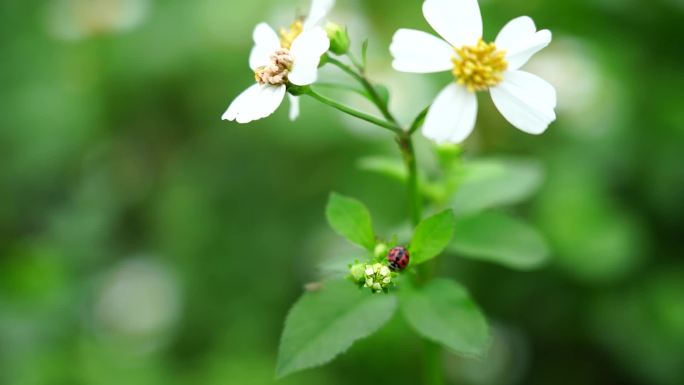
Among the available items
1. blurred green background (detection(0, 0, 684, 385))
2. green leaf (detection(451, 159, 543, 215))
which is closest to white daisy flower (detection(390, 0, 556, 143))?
green leaf (detection(451, 159, 543, 215))

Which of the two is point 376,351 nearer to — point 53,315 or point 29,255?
point 53,315

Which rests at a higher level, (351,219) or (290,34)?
(290,34)

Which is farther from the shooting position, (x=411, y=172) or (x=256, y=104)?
(x=411, y=172)

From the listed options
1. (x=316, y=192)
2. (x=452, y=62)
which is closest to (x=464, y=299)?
(x=452, y=62)

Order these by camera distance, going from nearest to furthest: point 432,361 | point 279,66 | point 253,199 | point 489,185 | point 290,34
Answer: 1. point 279,66
2. point 290,34
3. point 432,361
4. point 489,185
5. point 253,199

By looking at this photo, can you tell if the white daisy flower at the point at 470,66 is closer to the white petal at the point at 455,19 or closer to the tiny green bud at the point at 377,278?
the white petal at the point at 455,19

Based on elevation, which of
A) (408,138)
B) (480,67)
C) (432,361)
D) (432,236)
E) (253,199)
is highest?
(480,67)

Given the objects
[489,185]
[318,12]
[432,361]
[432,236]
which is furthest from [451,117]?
[489,185]

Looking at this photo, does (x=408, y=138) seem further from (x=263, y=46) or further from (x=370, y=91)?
(x=263, y=46)

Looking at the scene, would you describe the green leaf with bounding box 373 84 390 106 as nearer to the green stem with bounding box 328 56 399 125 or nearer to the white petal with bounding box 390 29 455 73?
the green stem with bounding box 328 56 399 125
